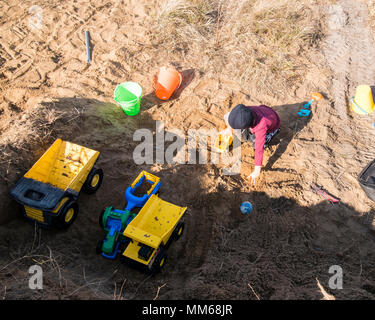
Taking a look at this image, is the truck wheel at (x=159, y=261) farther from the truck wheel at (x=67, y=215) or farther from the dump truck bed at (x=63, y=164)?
the dump truck bed at (x=63, y=164)

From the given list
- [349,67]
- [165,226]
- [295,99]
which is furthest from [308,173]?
[349,67]

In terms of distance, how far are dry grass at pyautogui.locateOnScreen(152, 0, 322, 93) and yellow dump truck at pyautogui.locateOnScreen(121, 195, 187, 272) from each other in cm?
344

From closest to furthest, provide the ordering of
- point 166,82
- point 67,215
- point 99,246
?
point 99,246
point 67,215
point 166,82

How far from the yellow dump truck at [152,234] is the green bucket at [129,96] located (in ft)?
6.35

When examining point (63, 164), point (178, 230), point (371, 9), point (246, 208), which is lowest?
point (371, 9)

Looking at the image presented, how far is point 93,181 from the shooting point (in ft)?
12.6

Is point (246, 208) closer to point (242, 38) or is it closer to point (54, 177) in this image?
point (54, 177)

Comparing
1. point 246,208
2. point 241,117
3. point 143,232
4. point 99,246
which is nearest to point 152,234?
point 143,232

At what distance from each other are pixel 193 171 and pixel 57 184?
1.87m

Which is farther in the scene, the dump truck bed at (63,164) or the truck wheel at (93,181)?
the truck wheel at (93,181)

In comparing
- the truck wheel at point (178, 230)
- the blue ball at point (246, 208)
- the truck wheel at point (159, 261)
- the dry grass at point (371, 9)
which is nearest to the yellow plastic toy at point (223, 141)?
the blue ball at point (246, 208)

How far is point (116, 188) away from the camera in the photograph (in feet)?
13.5

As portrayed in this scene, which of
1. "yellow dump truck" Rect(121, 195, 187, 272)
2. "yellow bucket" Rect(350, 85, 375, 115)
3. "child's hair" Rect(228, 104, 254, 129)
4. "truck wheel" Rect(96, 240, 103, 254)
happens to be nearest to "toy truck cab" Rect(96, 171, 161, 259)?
"truck wheel" Rect(96, 240, 103, 254)

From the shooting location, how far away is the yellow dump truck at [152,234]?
301 cm
